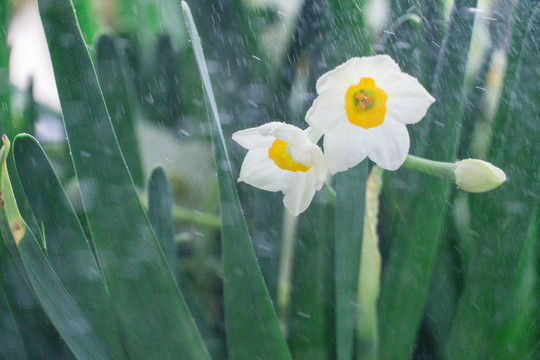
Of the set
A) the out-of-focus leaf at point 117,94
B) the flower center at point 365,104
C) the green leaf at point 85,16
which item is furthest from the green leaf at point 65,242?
the green leaf at point 85,16

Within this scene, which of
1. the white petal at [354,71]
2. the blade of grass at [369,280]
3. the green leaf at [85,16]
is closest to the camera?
the white petal at [354,71]

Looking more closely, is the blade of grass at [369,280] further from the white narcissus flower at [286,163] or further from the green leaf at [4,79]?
the green leaf at [4,79]

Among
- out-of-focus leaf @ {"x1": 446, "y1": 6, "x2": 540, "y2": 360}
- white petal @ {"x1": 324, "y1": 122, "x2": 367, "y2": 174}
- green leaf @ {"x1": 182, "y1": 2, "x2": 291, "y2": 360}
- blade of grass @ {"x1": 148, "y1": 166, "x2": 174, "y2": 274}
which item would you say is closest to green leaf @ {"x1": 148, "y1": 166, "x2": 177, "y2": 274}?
blade of grass @ {"x1": 148, "y1": 166, "x2": 174, "y2": 274}

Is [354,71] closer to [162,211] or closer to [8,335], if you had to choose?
[162,211]

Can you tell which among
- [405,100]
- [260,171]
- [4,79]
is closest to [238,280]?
[260,171]

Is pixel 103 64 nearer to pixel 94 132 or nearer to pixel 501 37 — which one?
pixel 94 132

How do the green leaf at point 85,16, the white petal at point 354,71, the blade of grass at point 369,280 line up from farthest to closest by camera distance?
the green leaf at point 85,16 < the blade of grass at point 369,280 < the white petal at point 354,71

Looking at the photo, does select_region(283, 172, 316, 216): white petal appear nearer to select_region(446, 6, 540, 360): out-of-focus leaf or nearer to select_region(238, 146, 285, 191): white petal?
select_region(238, 146, 285, 191): white petal
